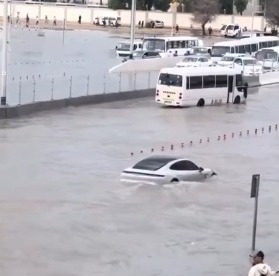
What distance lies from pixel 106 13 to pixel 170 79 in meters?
71.6

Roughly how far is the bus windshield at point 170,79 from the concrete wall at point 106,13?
64.8m

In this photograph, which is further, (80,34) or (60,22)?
(60,22)

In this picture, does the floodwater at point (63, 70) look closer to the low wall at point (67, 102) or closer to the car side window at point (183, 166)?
the low wall at point (67, 102)

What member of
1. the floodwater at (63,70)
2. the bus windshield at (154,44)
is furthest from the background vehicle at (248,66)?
the bus windshield at (154,44)

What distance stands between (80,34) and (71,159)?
71437 millimetres

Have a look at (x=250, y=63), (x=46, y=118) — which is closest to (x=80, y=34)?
(x=250, y=63)

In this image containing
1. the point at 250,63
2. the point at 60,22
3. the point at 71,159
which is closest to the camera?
the point at 71,159

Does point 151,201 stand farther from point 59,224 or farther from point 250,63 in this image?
point 250,63

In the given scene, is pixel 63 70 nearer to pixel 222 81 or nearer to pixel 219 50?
pixel 219 50

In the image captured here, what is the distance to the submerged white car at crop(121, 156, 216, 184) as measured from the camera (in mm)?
28578

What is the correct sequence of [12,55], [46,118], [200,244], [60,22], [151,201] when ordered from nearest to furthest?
[200,244] → [151,201] → [46,118] → [12,55] → [60,22]

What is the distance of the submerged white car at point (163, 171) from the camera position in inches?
1125

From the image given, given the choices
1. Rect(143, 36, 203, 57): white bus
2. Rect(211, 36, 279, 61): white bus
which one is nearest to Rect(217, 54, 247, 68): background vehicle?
Rect(211, 36, 279, 61): white bus

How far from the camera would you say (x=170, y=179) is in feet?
94.2
